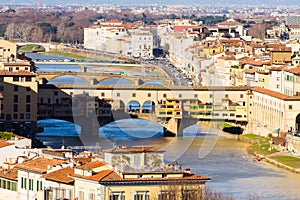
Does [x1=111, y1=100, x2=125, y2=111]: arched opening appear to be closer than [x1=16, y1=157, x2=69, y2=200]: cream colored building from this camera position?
No

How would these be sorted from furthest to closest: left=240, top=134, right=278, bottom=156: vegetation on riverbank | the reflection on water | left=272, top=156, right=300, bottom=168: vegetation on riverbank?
left=240, top=134, right=278, bottom=156: vegetation on riverbank
left=272, top=156, right=300, bottom=168: vegetation on riverbank
the reflection on water

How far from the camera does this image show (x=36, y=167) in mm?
12438

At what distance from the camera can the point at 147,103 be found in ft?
104

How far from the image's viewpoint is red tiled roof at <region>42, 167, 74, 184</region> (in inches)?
462

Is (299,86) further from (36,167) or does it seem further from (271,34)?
(271,34)

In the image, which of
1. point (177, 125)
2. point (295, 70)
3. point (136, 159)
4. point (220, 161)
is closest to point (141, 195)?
point (136, 159)

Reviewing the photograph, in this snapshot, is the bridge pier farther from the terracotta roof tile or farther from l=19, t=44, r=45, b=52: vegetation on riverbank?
l=19, t=44, r=45, b=52: vegetation on riverbank

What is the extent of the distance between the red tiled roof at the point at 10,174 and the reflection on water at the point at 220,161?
392 centimetres

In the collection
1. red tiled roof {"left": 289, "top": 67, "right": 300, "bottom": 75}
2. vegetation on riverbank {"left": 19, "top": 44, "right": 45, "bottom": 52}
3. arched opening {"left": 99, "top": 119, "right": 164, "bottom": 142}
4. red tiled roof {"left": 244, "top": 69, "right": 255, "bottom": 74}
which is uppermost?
red tiled roof {"left": 289, "top": 67, "right": 300, "bottom": 75}

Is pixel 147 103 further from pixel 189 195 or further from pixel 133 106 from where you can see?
pixel 189 195

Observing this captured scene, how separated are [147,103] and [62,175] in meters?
19.9

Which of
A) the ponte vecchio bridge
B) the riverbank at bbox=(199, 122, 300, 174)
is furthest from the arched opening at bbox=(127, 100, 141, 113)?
the riverbank at bbox=(199, 122, 300, 174)

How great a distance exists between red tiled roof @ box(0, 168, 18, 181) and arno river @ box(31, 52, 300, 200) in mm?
3708

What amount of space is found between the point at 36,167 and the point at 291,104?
1648cm
